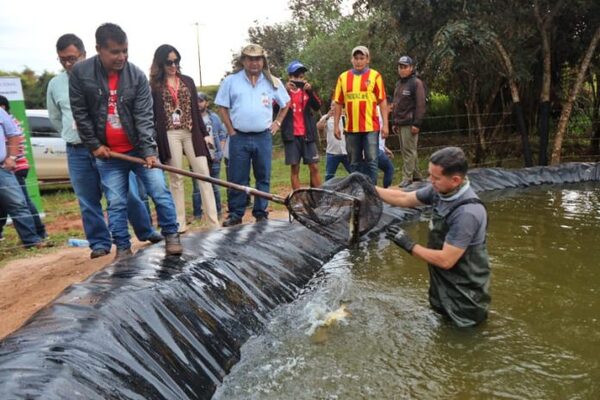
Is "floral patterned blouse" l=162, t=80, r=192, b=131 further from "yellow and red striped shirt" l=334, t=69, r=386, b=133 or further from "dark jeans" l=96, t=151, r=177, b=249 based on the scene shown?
Answer: "yellow and red striped shirt" l=334, t=69, r=386, b=133

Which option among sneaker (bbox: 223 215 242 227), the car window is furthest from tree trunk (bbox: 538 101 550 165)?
the car window

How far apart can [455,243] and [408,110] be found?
166 inches

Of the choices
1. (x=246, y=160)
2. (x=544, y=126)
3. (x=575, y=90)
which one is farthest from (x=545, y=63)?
(x=246, y=160)

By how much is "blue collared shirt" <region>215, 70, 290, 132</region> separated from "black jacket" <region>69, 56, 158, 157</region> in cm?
117

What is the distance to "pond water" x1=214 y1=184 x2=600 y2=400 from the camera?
2.62 meters

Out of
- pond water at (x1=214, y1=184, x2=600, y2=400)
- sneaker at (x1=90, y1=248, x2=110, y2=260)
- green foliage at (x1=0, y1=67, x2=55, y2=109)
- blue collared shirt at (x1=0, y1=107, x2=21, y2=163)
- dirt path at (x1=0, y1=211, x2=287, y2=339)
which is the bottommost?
pond water at (x1=214, y1=184, x2=600, y2=400)

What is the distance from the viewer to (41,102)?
25.0 m

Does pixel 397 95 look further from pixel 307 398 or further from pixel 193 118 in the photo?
pixel 307 398

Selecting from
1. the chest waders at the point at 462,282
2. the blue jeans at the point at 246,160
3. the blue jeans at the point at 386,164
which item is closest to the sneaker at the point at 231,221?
the blue jeans at the point at 246,160

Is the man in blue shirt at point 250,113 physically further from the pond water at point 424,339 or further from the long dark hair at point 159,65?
the pond water at point 424,339

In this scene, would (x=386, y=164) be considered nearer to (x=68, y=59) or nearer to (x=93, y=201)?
(x=93, y=201)

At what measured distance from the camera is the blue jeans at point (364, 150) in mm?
6117

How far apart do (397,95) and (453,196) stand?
420cm

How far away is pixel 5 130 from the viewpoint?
536 cm
